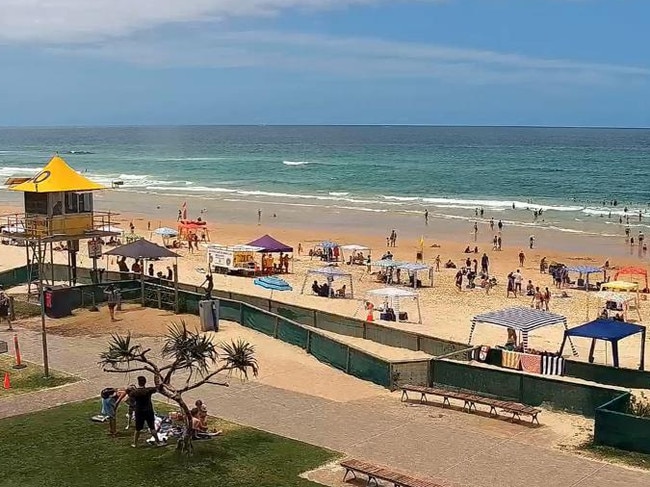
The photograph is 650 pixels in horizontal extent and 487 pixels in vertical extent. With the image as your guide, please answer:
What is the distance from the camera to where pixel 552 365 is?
20.1 meters

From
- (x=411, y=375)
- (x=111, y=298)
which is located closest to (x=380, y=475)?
Result: (x=411, y=375)

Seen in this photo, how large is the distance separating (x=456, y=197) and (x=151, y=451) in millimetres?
66494

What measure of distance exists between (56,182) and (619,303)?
20.1 meters

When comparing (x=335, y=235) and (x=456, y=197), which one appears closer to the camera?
(x=335, y=235)

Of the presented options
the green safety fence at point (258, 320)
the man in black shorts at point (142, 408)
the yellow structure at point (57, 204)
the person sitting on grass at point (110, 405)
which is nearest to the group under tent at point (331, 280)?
the green safety fence at point (258, 320)

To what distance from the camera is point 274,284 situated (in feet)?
105

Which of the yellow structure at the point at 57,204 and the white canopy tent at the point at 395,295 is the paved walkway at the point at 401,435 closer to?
the yellow structure at the point at 57,204

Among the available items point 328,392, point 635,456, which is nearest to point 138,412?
point 328,392

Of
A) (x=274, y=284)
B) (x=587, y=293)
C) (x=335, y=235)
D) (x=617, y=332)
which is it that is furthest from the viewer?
(x=335, y=235)

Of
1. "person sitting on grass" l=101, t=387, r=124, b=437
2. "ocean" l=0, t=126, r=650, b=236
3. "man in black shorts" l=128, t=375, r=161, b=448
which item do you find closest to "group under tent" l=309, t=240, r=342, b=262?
"ocean" l=0, t=126, r=650, b=236

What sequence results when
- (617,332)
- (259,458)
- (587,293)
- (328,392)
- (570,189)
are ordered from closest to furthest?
(259,458) < (328,392) < (617,332) < (587,293) < (570,189)

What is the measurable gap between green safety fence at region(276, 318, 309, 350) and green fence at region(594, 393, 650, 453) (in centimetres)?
878

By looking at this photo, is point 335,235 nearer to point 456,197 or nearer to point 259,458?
point 456,197

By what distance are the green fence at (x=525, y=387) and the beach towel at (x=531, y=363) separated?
206 cm
